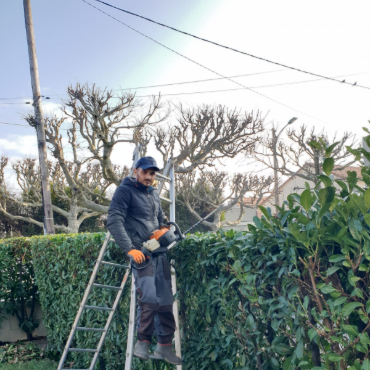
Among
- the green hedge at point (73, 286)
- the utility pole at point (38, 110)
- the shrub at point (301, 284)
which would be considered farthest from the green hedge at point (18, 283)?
the utility pole at point (38, 110)

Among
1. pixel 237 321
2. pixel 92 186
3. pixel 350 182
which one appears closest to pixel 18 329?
pixel 237 321

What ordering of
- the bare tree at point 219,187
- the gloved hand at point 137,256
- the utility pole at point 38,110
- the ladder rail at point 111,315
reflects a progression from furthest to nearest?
1. the bare tree at point 219,187
2. the utility pole at point 38,110
3. the ladder rail at point 111,315
4. the gloved hand at point 137,256

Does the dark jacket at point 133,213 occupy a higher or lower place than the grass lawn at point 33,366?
higher

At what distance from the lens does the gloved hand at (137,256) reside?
334 centimetres

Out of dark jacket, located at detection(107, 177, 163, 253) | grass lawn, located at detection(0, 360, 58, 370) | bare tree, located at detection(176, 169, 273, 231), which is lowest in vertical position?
bare tree, located at detection(176, 169, 273, 231)

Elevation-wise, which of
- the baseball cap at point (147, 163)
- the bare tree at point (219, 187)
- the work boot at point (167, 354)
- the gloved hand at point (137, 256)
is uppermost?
the baseball cap at point (147, 163)

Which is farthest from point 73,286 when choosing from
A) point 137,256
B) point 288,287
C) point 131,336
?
Result: point 288,287

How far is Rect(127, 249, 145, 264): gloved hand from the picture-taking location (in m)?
3.34

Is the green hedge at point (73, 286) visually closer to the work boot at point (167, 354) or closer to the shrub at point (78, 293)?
the shrub at point (78, 293)

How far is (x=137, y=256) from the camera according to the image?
132 inches

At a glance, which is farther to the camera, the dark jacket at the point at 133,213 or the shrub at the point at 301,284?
the dark jacket at the point at 133,213

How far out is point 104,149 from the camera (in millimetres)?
18031

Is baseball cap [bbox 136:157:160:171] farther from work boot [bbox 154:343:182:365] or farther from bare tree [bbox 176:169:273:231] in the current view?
bare tree [bbox 176:169:273:231]

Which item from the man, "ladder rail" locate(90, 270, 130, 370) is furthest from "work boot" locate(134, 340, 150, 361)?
"ladder rail" locate(90, 270, 130, 370)
